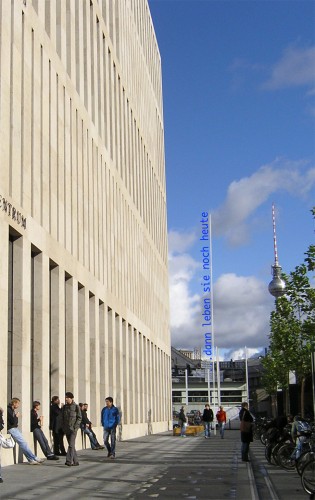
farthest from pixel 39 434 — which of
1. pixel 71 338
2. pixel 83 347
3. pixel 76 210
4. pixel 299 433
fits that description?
pixel 76 210

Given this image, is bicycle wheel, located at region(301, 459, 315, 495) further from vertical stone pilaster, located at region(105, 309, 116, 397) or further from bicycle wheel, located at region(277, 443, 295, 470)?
vertical stone pilaster, located at region(105, 309, 116, 397)

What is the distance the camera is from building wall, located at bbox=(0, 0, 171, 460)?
21.3m

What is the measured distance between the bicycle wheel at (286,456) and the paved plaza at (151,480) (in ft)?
0.73

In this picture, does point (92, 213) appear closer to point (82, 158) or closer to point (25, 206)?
point (82, 158)

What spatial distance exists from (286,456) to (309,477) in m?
6.02

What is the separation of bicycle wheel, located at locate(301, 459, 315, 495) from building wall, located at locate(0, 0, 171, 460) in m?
9.03

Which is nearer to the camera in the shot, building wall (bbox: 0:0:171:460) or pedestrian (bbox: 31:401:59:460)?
pedestrian (bbox: 31:401:59:460)

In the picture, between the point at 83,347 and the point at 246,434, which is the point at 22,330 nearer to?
the point at 246,434

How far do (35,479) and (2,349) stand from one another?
15.1ft

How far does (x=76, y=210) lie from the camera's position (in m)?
29.4

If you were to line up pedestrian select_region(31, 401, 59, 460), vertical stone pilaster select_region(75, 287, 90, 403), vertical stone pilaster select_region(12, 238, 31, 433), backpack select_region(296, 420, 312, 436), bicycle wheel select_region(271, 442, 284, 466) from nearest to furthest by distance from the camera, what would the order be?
backpack select_region(296, 420, 312, 436) → bicycle wheel select_region(271, 442, 284, 466) → pedestrian select_region(31, 401, 59, 460) → vertical stone pilaster select_region(12, 238, 31, 433) → vertical stone pilaster select_region(75, 287, 90, 403)

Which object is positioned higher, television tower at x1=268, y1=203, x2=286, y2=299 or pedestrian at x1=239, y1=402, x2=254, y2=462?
television tower at x1=268, y1=203, x2=286, y2=299

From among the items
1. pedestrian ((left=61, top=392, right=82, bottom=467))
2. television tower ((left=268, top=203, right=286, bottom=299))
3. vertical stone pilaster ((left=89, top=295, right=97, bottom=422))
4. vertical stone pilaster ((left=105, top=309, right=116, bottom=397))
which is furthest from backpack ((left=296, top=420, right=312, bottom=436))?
television tower ((left=268, top=203, right=286, bottom=299))

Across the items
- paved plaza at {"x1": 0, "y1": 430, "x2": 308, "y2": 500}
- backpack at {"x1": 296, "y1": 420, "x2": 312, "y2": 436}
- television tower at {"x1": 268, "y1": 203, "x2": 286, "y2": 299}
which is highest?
television tower at {"x1": 268, "y1": 203, "x2": 286, "y2": 299}
